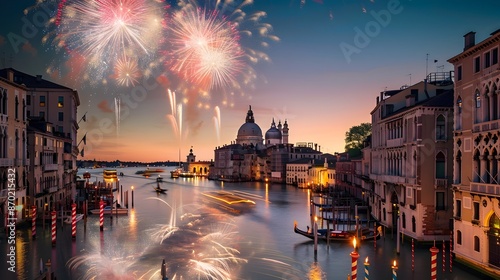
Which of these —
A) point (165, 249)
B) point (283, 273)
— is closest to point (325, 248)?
point (283, 273)

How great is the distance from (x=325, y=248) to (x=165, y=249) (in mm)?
9940

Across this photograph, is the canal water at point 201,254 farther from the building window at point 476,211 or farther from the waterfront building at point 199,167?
the waterfront building at point 199,167

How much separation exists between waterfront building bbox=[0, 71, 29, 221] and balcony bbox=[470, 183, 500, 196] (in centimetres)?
2433

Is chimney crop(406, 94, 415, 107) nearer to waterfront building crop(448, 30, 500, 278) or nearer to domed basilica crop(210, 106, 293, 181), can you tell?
waterfront building crop(448, 30, 500, 278)

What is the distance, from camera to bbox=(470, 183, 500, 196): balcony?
18.9 m

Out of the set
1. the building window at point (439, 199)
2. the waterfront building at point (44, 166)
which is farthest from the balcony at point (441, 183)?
the waterfront building at point (44, 166)

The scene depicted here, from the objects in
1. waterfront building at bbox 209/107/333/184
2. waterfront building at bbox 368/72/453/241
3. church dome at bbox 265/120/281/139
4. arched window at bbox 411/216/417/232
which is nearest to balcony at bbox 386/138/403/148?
waterfront building at bbox 368/72/453/241

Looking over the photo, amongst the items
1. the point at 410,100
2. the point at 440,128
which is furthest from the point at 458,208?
the point at 410,100

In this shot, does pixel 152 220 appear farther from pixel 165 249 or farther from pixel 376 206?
pixel 376 206

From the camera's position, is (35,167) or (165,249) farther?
(35,167)

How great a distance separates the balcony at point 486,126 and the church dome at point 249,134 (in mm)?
140070

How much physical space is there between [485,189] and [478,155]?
1.85 meters

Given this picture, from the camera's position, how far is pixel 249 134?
535ft

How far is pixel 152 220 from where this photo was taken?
42156 millimetres
